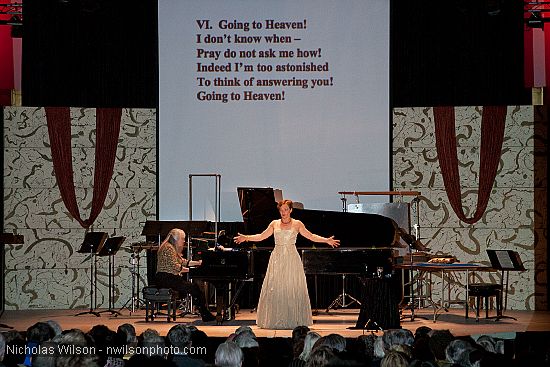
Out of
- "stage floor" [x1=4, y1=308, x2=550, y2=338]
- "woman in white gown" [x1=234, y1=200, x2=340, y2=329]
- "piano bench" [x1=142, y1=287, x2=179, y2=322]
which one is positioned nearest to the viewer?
"stage floor" [x1=4, y1=308, x2=550, y2=338]

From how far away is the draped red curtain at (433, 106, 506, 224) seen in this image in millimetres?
14570

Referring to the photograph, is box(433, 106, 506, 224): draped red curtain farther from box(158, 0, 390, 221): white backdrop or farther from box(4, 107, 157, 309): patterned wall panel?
box(4, 107, 157, 309): patterned wall panel

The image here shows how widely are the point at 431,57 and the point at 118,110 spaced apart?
4507 millimetres

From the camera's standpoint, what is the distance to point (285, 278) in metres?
11.4

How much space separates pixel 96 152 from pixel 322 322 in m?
4.51

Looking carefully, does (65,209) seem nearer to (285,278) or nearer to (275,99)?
(275,99)

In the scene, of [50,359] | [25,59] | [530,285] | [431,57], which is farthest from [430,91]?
[50,359]

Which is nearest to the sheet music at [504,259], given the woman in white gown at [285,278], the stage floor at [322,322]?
the stage floor at [322,322]

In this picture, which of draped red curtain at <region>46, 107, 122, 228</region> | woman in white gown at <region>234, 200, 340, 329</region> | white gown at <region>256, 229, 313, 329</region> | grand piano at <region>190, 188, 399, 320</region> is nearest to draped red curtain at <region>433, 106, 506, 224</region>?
grand piano at <region>190, 188, 399, 320</region>

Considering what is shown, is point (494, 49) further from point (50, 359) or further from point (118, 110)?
point (50, 359)

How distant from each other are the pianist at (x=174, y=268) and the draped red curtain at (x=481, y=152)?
4288 mm

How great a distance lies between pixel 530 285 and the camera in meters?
14.4

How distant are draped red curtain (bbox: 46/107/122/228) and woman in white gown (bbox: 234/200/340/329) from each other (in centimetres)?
399

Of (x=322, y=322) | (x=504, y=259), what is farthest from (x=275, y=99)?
(x=504, y=259)
